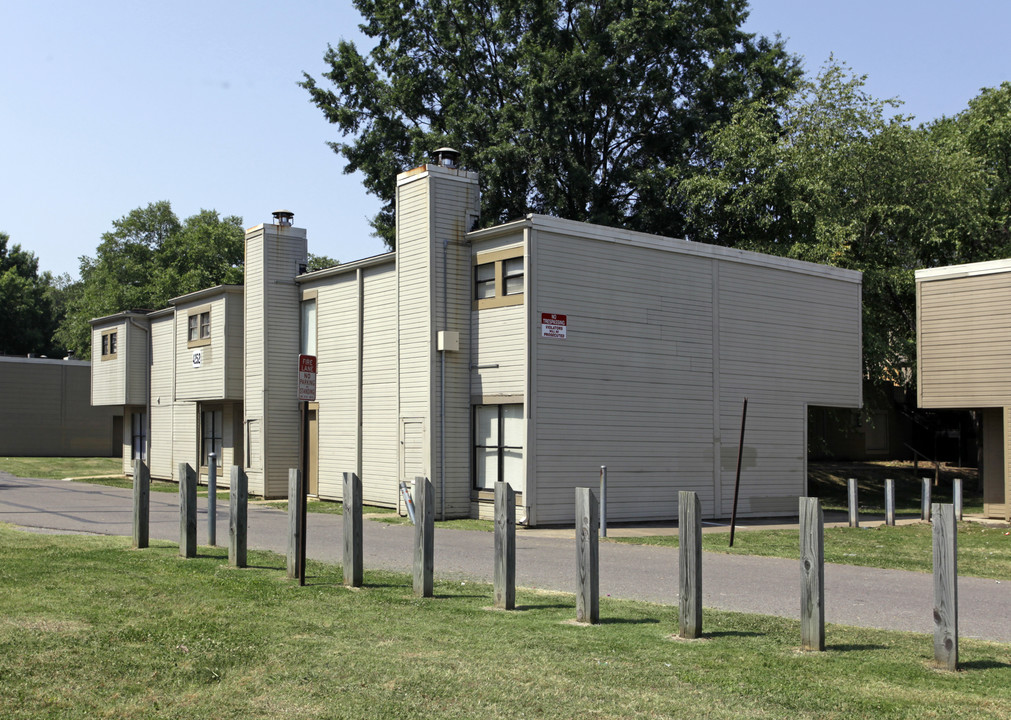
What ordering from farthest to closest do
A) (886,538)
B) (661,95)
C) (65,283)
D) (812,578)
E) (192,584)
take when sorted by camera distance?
(65,283), (661,95), (886,538), (192,584), (812,578)

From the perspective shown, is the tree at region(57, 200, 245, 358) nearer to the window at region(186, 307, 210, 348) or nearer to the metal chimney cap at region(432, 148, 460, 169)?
the window at region(186, 307, 210, 348)

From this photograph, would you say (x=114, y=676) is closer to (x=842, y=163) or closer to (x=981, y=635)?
(x=981, y=635)

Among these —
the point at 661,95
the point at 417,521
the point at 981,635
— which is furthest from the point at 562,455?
the point at 661,95

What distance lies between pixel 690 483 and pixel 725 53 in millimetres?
21845

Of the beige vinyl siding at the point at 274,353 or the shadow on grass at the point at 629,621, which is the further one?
the beige vinyl siding at the point at 274,353

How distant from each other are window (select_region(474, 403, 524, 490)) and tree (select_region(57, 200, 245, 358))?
4498 cm

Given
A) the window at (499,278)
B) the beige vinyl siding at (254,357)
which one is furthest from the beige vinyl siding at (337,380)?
the window at (499,278)

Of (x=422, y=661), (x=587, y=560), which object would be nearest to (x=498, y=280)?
(x=587, y=560)

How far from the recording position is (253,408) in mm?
28203

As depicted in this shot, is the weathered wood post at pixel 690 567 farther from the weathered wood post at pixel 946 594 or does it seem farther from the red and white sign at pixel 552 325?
the red and white sign at pixel 552 325

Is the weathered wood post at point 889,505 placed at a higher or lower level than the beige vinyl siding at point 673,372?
lower

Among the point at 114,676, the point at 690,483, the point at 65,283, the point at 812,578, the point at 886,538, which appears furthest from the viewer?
the point at 65,283

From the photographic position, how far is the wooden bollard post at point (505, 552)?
934 centimetres

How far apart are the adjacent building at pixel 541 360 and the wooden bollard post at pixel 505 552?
34.3ft
